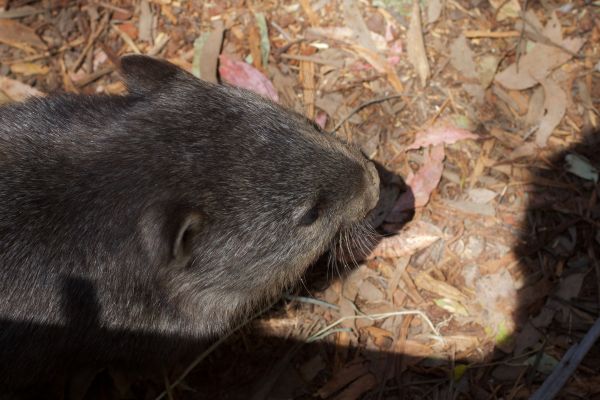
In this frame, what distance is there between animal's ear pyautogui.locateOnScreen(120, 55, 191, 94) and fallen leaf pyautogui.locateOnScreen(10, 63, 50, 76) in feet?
6.44

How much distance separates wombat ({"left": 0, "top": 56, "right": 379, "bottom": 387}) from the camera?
3.22 metres

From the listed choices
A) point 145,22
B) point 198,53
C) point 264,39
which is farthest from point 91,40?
point 264,39

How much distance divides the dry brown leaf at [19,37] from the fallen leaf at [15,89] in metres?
0.33

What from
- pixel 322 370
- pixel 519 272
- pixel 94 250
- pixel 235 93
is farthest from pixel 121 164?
pixel 519 272

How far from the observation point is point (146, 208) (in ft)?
10.4

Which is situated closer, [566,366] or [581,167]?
[566,366]

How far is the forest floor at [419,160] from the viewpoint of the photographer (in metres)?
4.32

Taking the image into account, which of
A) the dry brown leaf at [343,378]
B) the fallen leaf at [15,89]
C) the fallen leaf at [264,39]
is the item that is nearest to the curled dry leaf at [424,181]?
the dry brown leaf at [343,378]

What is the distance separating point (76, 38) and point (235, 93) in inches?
95.0

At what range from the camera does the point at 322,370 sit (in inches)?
173

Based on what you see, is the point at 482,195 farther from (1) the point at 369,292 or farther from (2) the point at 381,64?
(2) the point at 381,64

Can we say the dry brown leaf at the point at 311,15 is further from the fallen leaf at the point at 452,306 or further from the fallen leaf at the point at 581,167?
the fallen leaf at the point at 452,306

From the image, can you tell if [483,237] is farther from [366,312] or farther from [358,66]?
[358,66]

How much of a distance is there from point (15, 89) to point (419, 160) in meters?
3.50
